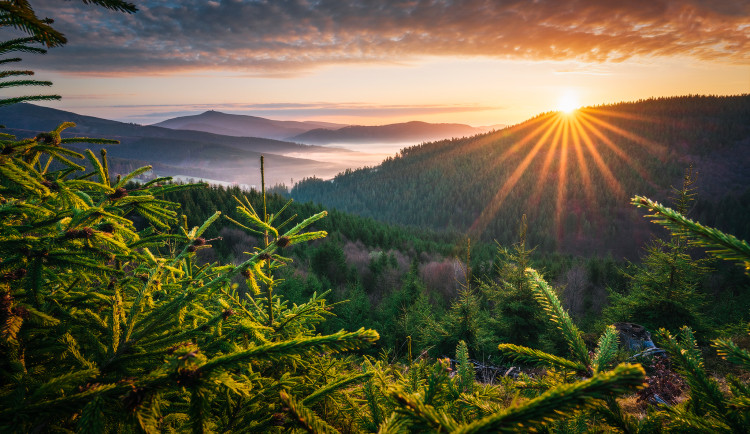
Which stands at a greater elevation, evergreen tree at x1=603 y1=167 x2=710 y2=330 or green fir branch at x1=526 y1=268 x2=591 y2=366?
green fir branch at x1=526 y1=268 x2=591 y2=366

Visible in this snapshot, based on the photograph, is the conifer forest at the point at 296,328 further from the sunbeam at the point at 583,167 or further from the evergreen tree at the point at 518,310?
the sunbeam at the point at 583,167

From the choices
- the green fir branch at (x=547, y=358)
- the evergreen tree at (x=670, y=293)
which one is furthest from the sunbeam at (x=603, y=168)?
the green fir branch at (x=547, y=358)

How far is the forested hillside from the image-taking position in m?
88.8

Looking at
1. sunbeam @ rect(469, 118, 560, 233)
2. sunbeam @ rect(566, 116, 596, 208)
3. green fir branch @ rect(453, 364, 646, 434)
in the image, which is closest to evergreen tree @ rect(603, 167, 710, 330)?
green fir branch @ rect(453, 364, 646, 434)

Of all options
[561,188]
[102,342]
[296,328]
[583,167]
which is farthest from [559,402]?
[583,167]

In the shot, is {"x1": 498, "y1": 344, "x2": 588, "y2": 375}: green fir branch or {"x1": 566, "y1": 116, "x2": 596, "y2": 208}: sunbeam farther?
{"x1": 566, "y1": 116, "x2": 596, "y2": 208}: sunbeam

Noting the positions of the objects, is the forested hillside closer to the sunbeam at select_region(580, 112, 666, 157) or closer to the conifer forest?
the sunbeam at select_region(580, 112, 666, 157)

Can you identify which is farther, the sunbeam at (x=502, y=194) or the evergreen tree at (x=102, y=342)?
the sunbeam at (x=502, y=194)

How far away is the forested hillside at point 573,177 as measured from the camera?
88750 mm

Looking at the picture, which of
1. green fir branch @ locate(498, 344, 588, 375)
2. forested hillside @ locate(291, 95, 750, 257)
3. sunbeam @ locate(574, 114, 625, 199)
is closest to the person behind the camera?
green fir branch @ locate(498, 344, 588, 375)

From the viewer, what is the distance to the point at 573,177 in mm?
111875

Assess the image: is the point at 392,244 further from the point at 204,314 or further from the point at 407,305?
the point at 204,314

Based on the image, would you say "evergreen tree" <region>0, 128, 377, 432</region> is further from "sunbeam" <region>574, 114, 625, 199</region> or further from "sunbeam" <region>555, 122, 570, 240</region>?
"sunbeam" <region>574, 114, 625, 199</region>

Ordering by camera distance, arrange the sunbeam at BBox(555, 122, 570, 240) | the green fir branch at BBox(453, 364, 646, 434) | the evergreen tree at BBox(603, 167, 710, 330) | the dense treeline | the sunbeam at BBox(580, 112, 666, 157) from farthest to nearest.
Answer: the sunbeam at BBox(580, 112, 666, 157) < the sunbeam at BBox(555, 122, 570, 240) < the evergreen tree at BBox(603, 167, 710, 330) < the dense treeline < the green fir branch at BBox(453, 364, 646, 434)
